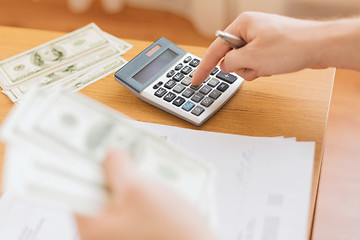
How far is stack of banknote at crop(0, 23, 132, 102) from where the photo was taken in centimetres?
71

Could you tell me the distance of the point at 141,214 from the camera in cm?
36

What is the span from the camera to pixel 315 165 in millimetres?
558

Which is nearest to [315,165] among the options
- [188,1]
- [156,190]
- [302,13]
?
[156,190]

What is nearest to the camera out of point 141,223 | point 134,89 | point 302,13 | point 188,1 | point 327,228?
point 141,223

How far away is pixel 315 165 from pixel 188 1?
1.39 metres

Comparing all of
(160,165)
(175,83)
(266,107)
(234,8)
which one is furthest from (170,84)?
(234,8)

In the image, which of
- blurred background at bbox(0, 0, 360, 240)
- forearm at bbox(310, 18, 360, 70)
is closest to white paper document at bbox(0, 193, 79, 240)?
forearm at bbox(310, 18, 360, 70)

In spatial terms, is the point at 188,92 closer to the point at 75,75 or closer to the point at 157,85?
the point at 157,85

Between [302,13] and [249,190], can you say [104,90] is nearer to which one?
[249,190]

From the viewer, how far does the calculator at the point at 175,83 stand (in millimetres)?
639

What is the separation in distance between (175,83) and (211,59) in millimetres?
68

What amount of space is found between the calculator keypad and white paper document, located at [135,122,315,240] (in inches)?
A: 1.8

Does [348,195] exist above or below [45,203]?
below

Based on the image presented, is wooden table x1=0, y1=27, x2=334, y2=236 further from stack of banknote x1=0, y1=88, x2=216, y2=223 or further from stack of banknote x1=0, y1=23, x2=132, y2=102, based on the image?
stack of banknote x1=0, y1=88, x2=216, y2=223
